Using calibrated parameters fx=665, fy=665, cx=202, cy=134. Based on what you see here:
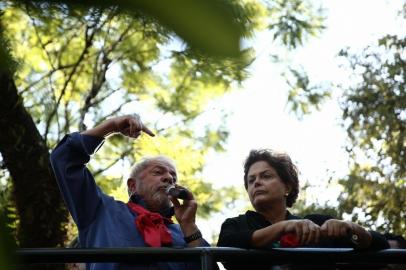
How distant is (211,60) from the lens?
0.98 feet

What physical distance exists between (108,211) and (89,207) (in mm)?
80

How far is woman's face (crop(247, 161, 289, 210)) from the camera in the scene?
2.61 m

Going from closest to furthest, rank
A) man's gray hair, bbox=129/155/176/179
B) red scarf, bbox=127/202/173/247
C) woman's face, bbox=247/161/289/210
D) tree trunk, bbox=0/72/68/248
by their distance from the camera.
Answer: red scarf, bbox=127/202/173/247 < woman's face, bbox=247/161/289/210 < man's gray hair, bbox=129/155/176/179 < tree trunk, bbox=0/72/68/248

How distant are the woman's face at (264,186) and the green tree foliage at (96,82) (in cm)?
41

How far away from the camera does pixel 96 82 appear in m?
6.32

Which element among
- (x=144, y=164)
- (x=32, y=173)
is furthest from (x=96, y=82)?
(x=144, y=164)

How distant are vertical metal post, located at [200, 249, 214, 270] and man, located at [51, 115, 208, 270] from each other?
50cm

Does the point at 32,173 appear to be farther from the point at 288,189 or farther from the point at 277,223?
the point at 277,223

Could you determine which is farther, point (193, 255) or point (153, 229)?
point (153, 229)

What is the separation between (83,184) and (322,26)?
72.8 inches

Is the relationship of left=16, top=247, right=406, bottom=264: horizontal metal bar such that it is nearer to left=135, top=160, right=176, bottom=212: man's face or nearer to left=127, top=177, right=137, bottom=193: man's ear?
left=135, top=160, right=176, bottom=212: man's face

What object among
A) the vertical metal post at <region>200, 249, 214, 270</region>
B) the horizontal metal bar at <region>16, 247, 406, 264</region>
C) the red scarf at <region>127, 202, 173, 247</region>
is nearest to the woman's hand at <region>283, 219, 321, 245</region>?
the horizontal metal bar at <region>16, 247, 406, 264</region>

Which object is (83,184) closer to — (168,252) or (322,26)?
(168,252)

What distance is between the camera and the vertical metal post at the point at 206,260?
5.71ft
